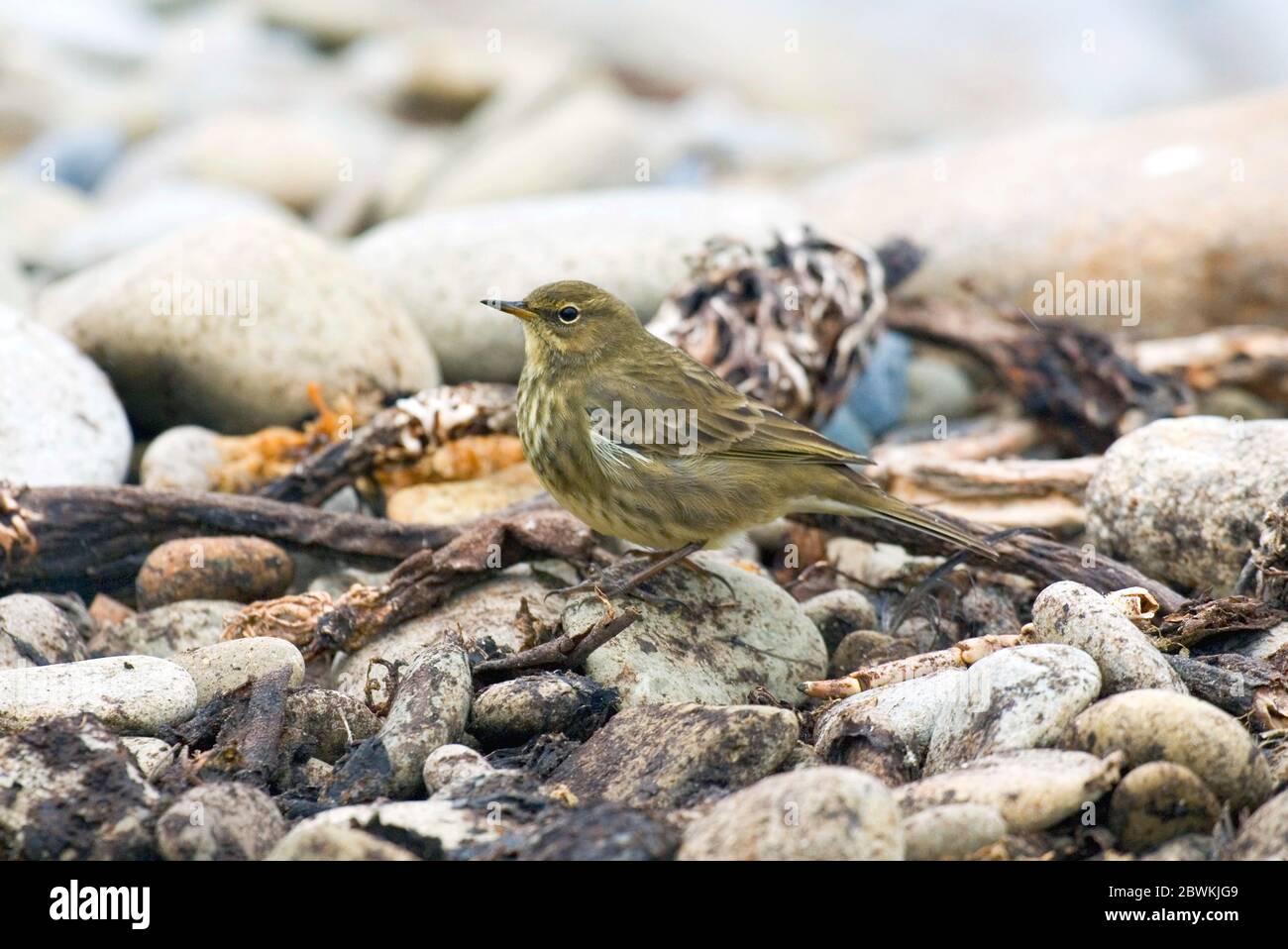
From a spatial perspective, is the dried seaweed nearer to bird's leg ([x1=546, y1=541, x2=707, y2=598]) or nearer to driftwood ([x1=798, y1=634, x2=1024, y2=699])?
bird's leg ([x1=546, y1=541, x2=707, y2=598])

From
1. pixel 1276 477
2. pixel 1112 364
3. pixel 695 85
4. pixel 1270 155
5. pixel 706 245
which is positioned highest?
pixel 695 85

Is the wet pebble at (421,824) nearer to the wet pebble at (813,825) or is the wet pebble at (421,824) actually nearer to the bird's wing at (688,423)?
the wet pebble at (813,825)

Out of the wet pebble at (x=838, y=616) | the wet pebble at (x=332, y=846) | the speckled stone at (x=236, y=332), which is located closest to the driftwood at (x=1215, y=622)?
the wet pebble at (x=838, y=616)

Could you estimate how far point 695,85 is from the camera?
19781 millimetres

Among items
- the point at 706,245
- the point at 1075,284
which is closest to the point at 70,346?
the point at 706,245

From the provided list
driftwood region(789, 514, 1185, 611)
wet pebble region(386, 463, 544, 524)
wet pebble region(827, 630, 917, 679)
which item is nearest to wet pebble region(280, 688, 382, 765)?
wet pebble region(386, 463, 544, 524)

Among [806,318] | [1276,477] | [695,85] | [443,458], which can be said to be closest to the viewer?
[1276,477]

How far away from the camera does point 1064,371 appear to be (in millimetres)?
7578

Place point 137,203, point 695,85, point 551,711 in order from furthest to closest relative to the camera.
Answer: point 695,85
point 137,203
point 551,711

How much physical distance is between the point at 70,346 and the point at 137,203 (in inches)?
161

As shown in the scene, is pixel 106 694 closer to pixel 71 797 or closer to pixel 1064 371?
pixel 71 797

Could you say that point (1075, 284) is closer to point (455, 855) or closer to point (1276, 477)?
point (1276, 477)

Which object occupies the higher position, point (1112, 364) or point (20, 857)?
point (1112, 364)

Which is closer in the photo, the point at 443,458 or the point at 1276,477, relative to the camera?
the point at 1276,477
